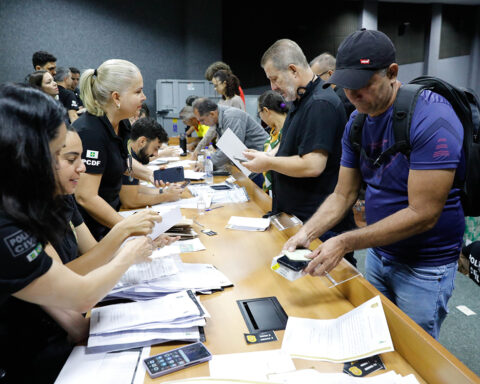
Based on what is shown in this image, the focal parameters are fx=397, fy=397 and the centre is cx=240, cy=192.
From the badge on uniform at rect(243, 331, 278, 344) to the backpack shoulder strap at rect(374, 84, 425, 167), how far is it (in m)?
0.68

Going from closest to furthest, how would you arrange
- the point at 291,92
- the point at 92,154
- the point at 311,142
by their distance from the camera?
1. the point at 92,154
2. the point at 311,142
3. the point at 291,92

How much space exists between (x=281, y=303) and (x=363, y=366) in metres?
0.37

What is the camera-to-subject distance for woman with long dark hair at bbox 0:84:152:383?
0.85 m

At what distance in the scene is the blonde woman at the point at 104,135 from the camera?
5.74ft

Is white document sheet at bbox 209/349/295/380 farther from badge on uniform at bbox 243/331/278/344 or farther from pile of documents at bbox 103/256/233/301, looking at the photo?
pile of documents at bbox 103/256/233/301

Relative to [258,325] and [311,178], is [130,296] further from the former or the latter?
[311,178]

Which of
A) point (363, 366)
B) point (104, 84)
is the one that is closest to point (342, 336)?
point (363, 366)

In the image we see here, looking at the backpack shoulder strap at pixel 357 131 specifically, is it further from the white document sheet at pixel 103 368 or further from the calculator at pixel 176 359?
the white document sheet at pixel 103 368

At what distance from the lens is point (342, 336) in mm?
1057

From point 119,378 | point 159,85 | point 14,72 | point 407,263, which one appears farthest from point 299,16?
point 119,378

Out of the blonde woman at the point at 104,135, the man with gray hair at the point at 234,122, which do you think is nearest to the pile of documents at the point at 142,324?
the blonde woman at the point at 104,135

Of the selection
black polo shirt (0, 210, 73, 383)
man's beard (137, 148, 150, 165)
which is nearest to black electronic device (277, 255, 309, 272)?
black polo shirt (0, 210, 73, 383)

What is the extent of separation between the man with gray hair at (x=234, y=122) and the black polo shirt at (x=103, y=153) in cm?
169

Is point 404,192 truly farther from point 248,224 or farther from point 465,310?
point 465,310
